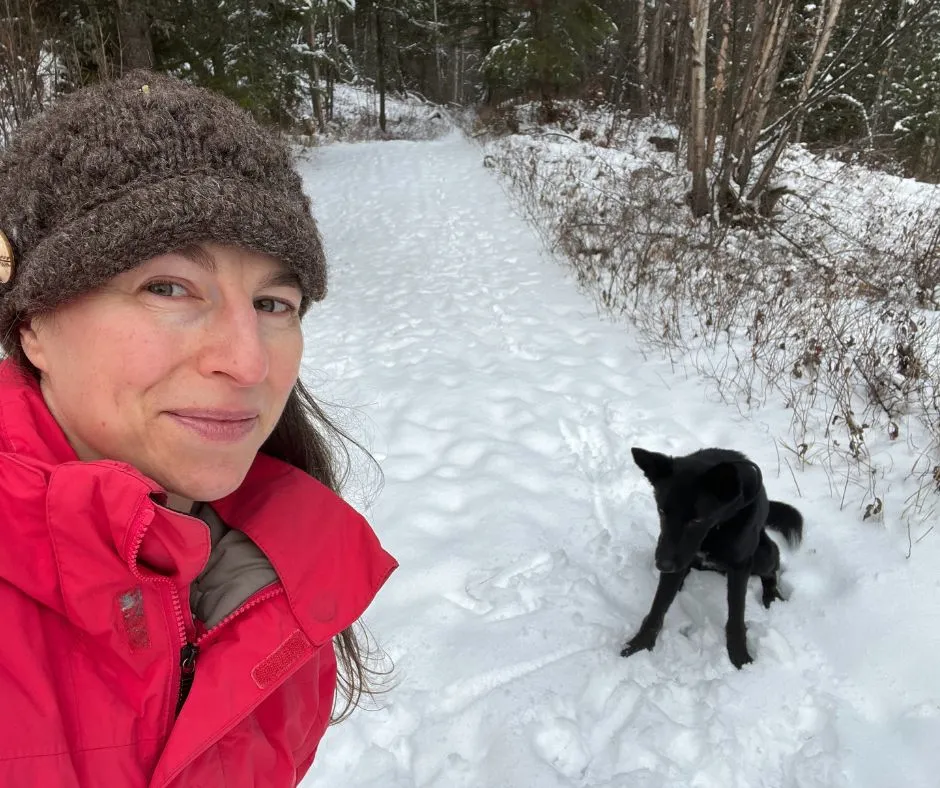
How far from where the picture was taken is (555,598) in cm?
253

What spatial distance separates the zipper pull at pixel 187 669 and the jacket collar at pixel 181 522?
15 centimetres

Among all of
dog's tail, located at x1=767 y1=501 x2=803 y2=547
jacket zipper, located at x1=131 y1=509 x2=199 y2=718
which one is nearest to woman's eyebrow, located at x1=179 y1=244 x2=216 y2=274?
jacket zipper, located at x1=131 y1=509 x2=199 y2=718

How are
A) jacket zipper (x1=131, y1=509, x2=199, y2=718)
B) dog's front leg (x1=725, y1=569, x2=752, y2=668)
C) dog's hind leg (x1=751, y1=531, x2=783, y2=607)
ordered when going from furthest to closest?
dog's hind leg (x1=751, y1=531, x2=783, y2=607), dog's front leg (x1=725, y1=569, x2=752, y2=668), jacket zipper (x1=131, y1=509, x2=199, y2=718)

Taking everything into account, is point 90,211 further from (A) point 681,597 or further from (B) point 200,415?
(A) point 681,597

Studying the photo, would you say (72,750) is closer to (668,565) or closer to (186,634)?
(186,634)

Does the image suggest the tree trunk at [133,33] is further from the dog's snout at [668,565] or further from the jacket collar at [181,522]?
the dog's snout at [668,565]

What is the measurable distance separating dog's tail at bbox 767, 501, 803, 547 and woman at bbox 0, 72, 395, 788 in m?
2.22

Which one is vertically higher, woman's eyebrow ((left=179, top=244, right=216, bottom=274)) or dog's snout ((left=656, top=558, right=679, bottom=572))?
woman's eyebrow ((left=179, top=244, right=216, bottom=274))

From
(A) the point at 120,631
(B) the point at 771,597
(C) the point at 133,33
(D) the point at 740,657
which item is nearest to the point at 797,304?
(B) the point at 771,597

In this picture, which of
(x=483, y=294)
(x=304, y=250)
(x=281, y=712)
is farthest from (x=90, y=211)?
(x=483, y=294)

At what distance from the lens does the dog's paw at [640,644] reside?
90.0 inches

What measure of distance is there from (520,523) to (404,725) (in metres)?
1.21

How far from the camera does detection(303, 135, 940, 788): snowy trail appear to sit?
6.27ft

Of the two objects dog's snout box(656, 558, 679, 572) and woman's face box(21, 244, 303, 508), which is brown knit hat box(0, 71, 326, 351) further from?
dog's snout box(656, 558, 679, 572)
